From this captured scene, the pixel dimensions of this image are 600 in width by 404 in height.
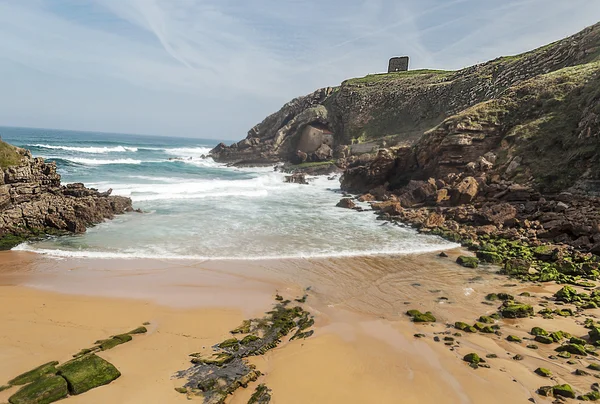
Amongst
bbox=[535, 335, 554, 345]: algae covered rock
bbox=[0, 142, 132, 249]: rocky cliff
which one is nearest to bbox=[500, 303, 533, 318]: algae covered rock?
bbox=[535, 335, 554, 345]: algae covered rock

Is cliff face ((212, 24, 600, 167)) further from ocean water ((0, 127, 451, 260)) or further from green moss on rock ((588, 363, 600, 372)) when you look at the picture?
green moss on rock ((588, 363, 600, 372))

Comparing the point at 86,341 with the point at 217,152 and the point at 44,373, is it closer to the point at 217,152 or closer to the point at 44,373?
the point at 44,373

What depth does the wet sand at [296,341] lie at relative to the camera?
6664mm

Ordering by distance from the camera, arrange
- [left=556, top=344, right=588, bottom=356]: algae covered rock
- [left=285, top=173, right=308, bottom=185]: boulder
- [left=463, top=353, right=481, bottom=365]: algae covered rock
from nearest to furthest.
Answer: [left=463, top=353, right=481, bottom=365]: algae covered rock → [left=556, top=344, right=588, bottom=356]: algae covered rock → [left=285, top=173, right=308, bottom=185]: boulder

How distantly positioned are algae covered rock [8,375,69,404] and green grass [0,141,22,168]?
43.6 ft

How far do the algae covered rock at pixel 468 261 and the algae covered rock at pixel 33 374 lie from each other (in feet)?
43.7

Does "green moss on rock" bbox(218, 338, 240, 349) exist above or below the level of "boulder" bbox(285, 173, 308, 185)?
below

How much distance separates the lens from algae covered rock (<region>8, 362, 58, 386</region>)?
614 cm

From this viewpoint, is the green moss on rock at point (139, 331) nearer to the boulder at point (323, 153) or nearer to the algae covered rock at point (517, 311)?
the algae covered rock at point (517, 311)

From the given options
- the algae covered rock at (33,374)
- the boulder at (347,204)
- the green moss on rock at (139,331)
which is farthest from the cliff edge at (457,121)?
the algae covered rock at (33,374)

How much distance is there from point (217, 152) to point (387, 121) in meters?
30.1

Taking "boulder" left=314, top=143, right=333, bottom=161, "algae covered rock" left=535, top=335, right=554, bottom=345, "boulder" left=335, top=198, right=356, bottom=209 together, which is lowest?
"algae covered rock" left=535, top=335, right=554, bottom=345

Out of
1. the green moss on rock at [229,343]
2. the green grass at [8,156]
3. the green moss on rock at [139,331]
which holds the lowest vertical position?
the green moss on rock at [139,331]

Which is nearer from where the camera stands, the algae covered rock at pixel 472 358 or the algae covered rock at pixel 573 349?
the algae covered rock at pixel 472 358
